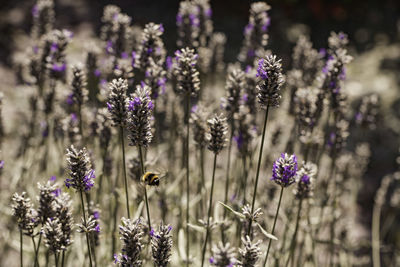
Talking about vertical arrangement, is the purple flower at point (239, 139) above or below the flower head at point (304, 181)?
above

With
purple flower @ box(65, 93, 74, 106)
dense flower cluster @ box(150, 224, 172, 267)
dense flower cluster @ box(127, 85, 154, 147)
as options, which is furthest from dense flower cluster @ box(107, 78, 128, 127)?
purple flower @ box(65, 93, 74, 106)

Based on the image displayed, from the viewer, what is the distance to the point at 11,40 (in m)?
7.72

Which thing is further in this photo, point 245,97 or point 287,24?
point 287,24

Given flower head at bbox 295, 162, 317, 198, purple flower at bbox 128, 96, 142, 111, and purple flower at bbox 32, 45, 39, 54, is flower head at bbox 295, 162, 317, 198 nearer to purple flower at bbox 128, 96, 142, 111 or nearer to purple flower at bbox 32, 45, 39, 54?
purple flower at bbox 128, 96, 142, 111

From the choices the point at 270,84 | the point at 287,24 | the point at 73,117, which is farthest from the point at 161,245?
the point at 287,24

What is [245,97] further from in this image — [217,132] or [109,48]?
[109,48]

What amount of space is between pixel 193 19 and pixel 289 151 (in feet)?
4.69

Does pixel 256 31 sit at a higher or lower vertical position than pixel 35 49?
lower

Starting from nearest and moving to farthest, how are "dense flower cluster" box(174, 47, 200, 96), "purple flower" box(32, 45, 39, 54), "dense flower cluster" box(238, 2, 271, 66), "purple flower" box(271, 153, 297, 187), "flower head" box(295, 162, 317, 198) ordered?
"purple flower" box(271, 153, 297, 187) < "dense flower cluster" box(174, 47, 200, 96) < "flower head" box(295, 162, 317, 198) < "dense flower cluster" box(238, 2, 271, 66) < "purple flower" box(32, 45, 39, 54)

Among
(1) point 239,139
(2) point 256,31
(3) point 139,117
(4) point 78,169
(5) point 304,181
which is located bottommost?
(4) point 78,169

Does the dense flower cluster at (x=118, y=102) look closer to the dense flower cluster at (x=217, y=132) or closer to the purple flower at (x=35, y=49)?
the dense flower cluster at (x=217, y=132)

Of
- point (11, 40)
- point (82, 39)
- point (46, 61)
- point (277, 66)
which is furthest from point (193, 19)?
point (11, 40)

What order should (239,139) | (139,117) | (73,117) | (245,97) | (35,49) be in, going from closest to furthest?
(139,117), (245,97), (239,139), (73,117), (35,49)

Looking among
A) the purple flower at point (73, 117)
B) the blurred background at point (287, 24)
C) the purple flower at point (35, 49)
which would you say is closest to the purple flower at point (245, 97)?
the purple flower at point (73, 117)
